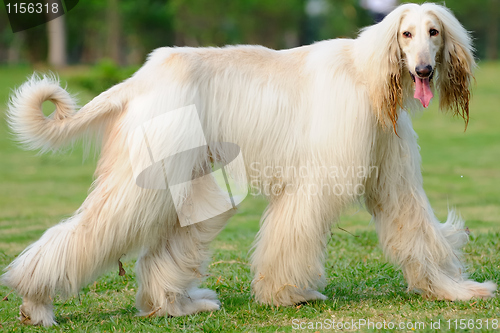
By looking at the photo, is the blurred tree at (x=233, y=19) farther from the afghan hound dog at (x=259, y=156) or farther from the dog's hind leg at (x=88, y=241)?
the dog's hind leg at (x=88, y=241)

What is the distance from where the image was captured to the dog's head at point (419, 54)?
13.4ft

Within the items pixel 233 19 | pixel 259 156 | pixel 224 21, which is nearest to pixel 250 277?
pixel 259 156

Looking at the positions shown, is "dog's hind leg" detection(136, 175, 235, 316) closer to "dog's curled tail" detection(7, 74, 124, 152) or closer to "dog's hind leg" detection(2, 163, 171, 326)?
"dog's hind leg" detection(2, 163, 171, 326)

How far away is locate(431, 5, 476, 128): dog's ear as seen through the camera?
416 cm

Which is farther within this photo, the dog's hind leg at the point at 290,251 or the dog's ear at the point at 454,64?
the dog's hind leg at the point at 290,251

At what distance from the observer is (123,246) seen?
13.7 ft

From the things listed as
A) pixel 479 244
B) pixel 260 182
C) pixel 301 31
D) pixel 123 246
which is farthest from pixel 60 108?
pixel 301 31

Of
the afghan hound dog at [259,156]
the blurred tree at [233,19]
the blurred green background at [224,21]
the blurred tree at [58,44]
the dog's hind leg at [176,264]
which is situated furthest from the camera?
the blurred tree at [233,19]

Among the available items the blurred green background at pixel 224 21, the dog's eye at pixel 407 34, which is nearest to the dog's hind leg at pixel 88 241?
the dog's eye at pixel 407 34

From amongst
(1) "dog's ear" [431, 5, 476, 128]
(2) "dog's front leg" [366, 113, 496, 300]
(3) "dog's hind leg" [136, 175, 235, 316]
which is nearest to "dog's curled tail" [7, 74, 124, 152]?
(3) "dog's hind leg" [136, 175, 235, 316]

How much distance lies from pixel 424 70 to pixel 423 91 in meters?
0.15

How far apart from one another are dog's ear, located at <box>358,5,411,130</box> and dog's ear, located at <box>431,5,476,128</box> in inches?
10.6

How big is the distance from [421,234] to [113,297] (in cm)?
234

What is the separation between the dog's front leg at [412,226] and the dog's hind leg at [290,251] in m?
0.47
